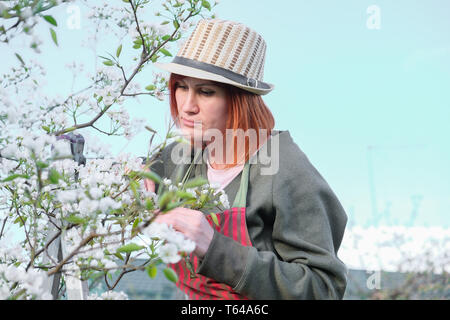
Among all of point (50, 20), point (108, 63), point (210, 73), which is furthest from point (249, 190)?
point (50, 20)

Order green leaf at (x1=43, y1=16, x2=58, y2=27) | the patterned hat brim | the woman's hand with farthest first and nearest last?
1. the patterned hat brim
2. the woman's hand
3. green leaf at (x1=43, y1=16, x2=58, y2=27)

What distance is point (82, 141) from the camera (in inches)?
52.6

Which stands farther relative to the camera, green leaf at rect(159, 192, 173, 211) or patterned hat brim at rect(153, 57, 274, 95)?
patterned hat brim at rect(153, 57, 274, 95)

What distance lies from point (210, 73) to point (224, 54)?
92 millimetres

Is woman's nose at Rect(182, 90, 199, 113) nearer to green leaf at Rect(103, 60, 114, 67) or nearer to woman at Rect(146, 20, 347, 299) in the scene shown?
woman at Rect(146, 20, 347, 299)

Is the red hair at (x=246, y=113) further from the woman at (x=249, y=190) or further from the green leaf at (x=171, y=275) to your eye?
the green leaf at (x=171, y=275)

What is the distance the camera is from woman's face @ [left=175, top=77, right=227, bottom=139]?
1.26 metres

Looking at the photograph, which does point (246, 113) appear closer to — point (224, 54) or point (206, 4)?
point (224, 54)

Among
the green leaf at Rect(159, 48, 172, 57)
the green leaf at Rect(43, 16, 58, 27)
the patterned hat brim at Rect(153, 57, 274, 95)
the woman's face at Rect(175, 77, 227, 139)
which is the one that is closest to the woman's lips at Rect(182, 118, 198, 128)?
the woman's face at Rect(175, 77, 227, 139)

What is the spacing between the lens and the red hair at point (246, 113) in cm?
129

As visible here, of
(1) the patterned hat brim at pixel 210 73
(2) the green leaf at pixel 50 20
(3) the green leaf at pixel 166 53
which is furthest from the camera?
(3) the green leaf at pixel 166 53

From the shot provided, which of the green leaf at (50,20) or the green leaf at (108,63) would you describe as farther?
the green leaf at (108,63)

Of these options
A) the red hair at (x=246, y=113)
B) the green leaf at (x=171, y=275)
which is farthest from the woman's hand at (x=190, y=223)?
the red hair at (x=246, y=113)

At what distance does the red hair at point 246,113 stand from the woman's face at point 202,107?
2cm
